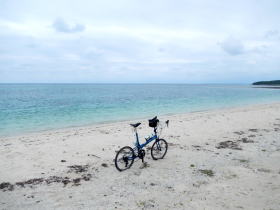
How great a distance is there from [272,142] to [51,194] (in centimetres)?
967

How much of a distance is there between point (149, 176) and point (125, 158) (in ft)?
3.04

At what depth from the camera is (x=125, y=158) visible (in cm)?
664

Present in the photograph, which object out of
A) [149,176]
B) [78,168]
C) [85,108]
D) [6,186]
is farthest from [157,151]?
[85,108]

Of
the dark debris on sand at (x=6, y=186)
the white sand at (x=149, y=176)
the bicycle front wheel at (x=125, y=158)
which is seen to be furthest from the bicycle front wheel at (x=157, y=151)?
the dark debris on sand at (x=6, y=186)

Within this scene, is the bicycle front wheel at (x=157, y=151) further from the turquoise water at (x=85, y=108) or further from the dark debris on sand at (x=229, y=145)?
the turquoise water at (x=85, y=108)

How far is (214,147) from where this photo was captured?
30.7 ft

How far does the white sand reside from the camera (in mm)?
4898

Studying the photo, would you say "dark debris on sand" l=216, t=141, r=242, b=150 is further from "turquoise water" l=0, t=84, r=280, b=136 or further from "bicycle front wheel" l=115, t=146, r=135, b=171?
"turquoise water" l=0, t=84, r=280, b=136

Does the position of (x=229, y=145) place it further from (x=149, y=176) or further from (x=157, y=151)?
(x=149, y=176)

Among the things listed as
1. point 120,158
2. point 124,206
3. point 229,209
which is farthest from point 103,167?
point 229,209

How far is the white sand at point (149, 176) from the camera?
490 cm

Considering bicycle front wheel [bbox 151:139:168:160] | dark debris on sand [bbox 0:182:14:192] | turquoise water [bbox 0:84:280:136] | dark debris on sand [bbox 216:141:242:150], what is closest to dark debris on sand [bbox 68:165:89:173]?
dark debris on sand [bbox 0:182:14:192]

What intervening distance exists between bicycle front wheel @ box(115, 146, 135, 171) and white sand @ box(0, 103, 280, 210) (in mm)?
197

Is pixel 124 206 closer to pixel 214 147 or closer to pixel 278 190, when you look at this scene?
pixel 278 190
